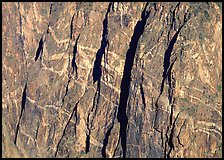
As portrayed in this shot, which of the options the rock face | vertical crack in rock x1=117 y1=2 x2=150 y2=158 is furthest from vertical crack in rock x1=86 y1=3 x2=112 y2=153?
vertical crack in rock x1=117 y1=2 x2=150 y2=158

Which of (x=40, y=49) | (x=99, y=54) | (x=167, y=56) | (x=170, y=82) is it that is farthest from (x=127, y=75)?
(x=40, y=49)

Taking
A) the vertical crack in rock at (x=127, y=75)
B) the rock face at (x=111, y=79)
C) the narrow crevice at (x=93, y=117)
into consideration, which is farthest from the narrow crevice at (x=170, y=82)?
the narrow crevice at (x=93, y=117)

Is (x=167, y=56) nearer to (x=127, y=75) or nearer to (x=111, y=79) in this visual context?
(x=127, y=75)

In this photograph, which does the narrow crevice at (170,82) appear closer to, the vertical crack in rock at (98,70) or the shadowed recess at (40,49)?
the vertical crack in rock at (98,70)

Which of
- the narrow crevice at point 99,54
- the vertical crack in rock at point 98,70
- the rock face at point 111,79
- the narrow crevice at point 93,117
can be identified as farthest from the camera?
the narrow crevice at point 99,54

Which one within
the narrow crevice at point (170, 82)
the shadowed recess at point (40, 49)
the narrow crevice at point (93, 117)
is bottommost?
the narrow crevice at point (93, 117)

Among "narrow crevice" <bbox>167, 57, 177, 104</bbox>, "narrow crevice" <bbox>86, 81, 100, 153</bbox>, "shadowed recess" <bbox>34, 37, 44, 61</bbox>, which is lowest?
"narrow crevice" <bbox>86, 81, 100, 153</bbox>

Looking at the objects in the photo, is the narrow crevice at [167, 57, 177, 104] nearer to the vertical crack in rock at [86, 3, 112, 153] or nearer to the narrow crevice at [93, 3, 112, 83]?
the vertical crack in rock at [86, 3, 112, 153]
